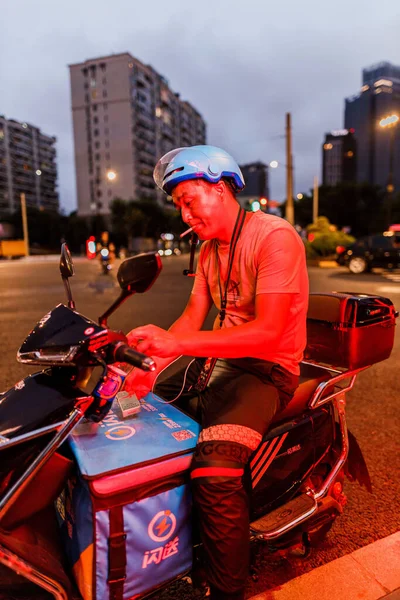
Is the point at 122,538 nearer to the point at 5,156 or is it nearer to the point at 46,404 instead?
the point at 46,404

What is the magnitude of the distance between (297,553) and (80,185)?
317ft

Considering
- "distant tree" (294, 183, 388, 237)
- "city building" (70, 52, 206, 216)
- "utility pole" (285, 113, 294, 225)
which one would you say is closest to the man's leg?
"utility pole" (285, 113, 294, 225)

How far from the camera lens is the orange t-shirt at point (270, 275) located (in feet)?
6.21

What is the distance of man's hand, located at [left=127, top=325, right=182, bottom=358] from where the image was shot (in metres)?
1.60

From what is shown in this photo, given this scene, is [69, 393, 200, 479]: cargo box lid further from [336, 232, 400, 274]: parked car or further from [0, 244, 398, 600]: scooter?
[336, 232, 400, 274]: parked car

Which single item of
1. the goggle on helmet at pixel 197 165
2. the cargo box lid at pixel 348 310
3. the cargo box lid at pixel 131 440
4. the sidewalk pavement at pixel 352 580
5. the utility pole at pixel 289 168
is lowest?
the sidewalk pavement at pixel 352 580

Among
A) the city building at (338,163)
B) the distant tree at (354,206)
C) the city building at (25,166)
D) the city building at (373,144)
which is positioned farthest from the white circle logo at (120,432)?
the city building at (338,163)

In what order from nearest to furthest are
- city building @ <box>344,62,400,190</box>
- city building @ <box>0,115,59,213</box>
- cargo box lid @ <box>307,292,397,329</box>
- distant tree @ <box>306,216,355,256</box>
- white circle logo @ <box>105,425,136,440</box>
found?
1. white circle logo @ <box>105,425,136,440</box>
2. cargo box lid @ <box>307,292,397,329</box>
3. distant tree @ <box>306,216,355,256</box>
4. city building @ <box>0,115,59,213</box>
5. city building @ <box>344,62,400,190</box>

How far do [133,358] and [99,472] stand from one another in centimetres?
43

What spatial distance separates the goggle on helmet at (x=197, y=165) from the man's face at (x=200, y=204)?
0.14 feet

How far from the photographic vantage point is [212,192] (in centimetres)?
203

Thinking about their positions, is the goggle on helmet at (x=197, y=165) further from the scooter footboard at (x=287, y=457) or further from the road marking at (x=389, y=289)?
the road marking at (x=389, y=289)

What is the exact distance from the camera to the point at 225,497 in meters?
1.64

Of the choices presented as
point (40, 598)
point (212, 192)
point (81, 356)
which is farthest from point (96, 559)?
point (212, 192)
